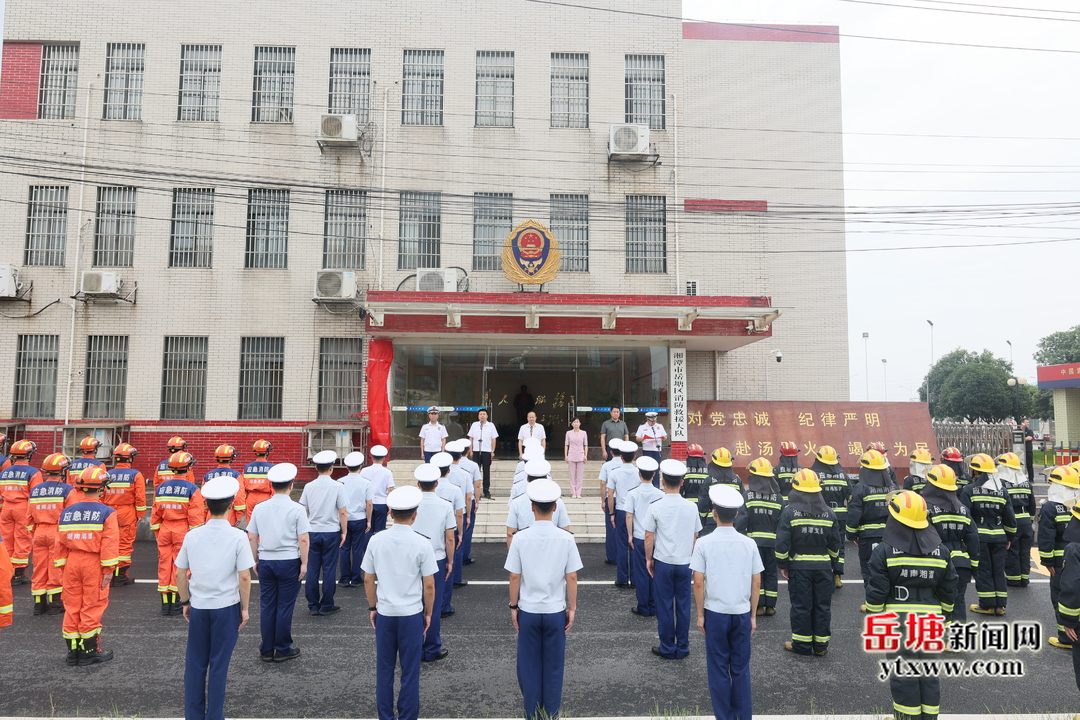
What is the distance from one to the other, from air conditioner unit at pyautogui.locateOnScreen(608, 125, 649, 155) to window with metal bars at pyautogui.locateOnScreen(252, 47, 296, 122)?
940 cm

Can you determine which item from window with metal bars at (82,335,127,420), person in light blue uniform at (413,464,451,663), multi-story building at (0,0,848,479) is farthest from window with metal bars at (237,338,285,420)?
person in light blue uniform at (413,464,451,663)

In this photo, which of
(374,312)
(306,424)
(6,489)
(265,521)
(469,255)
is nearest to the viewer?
(265,521)

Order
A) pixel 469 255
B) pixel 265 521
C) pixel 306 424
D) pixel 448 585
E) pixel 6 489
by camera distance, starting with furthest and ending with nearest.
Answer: pixel 469 255
pixel 306 424
pixel 6 489
pixel 448 585
pixel 265 521

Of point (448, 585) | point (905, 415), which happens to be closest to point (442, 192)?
point (448, 585)

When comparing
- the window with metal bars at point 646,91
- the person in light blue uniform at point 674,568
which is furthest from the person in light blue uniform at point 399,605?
the window with metal bars at point 646,91

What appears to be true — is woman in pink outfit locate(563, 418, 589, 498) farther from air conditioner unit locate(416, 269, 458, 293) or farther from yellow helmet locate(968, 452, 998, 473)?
yellow helmet locate(968, 452, 998, 473)

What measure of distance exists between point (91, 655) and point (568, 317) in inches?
465

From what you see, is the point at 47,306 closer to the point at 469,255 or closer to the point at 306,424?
the point at 306,424

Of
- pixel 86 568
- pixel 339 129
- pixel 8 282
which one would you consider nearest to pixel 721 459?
pixel 86 568

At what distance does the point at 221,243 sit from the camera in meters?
16.8

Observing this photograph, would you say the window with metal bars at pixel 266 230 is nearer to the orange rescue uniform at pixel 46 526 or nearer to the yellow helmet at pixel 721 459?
the orange rescue uniform at pixel 46 526

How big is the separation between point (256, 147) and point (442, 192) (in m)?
5.49

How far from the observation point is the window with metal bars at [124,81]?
17.2 meters

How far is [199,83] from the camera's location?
1739 centimetres
